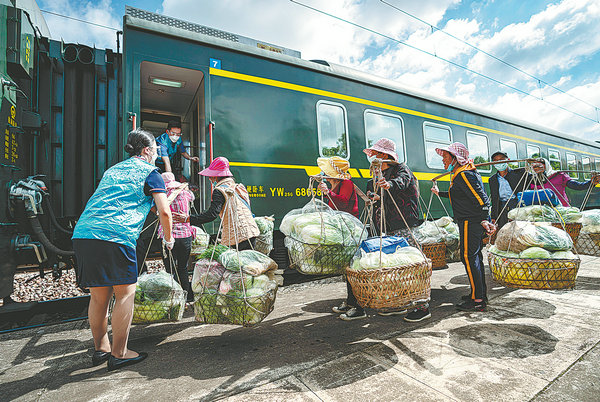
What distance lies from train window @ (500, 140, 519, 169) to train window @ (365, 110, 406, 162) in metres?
4.07

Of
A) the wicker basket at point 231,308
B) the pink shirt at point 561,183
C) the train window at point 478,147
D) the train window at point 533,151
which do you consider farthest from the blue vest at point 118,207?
the train window at point 533,151

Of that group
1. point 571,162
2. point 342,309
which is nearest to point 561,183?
point 342,309

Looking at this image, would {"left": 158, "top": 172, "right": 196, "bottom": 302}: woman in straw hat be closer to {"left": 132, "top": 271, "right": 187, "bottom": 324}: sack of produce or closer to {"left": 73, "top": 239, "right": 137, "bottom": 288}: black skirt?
Answer: {"left": 132, "top": 271, "right": 187, "bottom": 324}: sack of produce

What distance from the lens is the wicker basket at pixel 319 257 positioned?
2777 millimetres

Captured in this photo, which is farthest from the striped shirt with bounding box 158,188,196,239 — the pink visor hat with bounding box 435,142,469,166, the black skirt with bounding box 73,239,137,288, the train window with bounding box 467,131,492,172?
the train window with bounding box 467,131,492,172

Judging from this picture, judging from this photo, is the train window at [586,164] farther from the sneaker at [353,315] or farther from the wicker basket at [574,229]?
the sneaker at [353,315]

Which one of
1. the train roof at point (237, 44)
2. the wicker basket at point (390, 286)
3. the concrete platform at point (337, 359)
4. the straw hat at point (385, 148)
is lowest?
the concrete platform at point (337, 359)

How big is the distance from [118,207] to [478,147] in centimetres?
805

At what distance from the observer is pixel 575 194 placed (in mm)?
11117

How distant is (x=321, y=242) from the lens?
2.78 m

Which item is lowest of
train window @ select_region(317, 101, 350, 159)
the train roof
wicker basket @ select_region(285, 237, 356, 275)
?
wicker basket @ select_region(285, 237, 356, 275)

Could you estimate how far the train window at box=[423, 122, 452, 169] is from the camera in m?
6.81

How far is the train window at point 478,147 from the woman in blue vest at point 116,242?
7.36 metres

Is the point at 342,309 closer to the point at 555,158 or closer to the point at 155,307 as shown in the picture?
the point at 155,307
